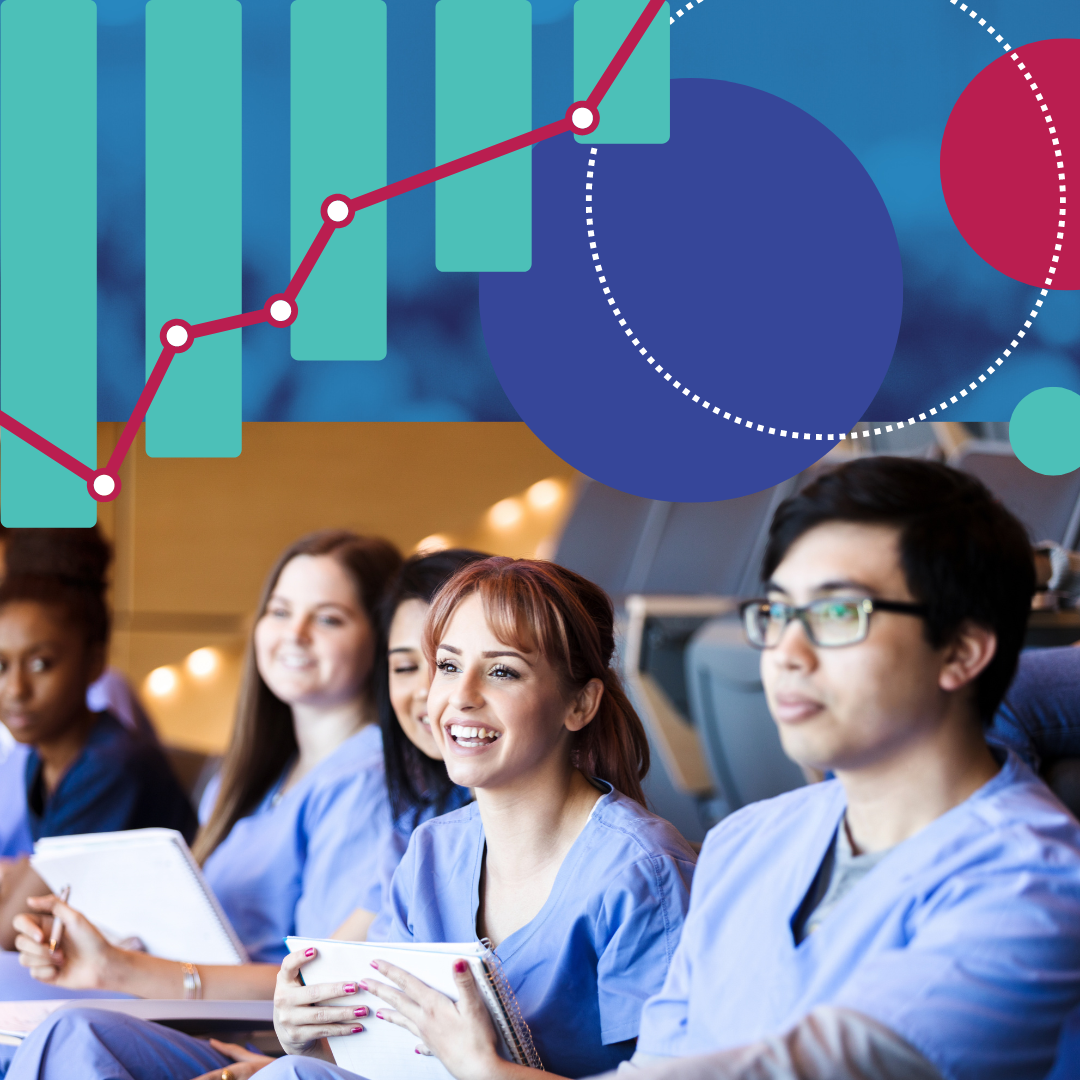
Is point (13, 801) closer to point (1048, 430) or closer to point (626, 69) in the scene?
point (626, 69)

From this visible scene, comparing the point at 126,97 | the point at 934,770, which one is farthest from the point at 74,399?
the point at 934,770

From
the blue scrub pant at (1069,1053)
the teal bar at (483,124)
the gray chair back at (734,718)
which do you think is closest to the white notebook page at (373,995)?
the blue scrub pant at (1069,1053)

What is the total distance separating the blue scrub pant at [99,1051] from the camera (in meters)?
1.52

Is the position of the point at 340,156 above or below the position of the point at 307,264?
above

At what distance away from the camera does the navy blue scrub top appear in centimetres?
260

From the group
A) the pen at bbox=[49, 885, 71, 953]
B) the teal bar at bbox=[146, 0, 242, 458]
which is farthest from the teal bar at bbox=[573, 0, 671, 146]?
the pen at bbox=[49, 885, 71, 953]

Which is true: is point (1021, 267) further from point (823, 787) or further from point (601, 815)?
point (601, 815)

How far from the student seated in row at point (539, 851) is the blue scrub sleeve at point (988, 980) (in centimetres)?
47

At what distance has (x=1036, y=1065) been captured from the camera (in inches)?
39.1

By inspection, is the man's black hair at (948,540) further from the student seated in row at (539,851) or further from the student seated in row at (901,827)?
the student seated in row at (539,851)

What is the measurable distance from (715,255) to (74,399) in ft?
3.01

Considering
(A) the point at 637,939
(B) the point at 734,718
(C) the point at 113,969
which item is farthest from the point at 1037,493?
(C) the point at 113,969

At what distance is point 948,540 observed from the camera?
40.6 inches

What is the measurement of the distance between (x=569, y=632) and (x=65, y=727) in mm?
1564
